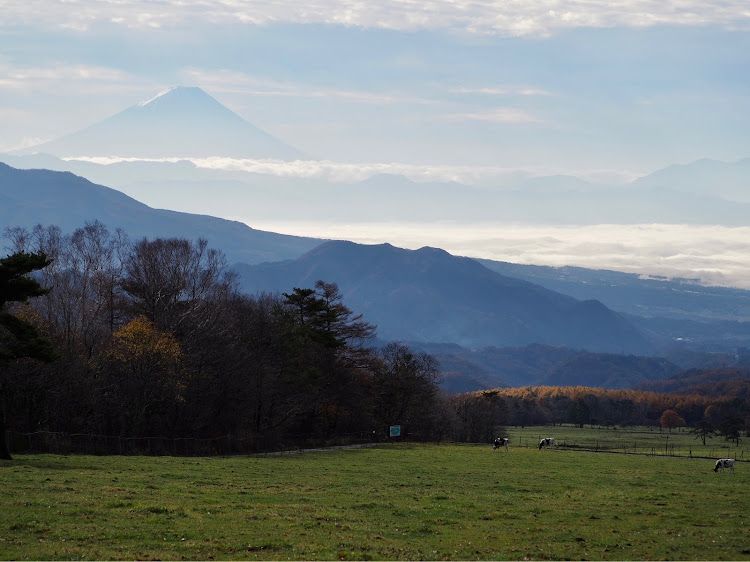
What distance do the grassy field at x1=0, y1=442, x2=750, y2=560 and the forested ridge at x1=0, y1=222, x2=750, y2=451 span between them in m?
12.5

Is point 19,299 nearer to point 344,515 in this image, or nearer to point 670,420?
point 344,515

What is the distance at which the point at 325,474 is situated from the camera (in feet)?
136

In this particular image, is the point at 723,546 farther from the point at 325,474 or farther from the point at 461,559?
the point at 325,474

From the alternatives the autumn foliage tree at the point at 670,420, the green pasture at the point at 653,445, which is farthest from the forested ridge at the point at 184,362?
the autumn foliage tree at the point at 670,420

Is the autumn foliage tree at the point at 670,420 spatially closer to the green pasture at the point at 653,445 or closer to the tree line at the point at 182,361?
the green pasture at the point at 653,445

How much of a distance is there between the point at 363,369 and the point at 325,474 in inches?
2204

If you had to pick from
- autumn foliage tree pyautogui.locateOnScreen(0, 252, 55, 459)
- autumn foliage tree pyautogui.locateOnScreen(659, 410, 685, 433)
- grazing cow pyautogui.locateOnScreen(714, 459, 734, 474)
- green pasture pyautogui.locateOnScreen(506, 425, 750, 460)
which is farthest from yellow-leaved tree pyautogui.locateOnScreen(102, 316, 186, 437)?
autumn foliage tree pyautogui.locateOnScreen(659, 410, 685, 433)

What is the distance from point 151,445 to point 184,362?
699 centimetres

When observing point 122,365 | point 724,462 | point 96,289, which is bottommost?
point 724,462

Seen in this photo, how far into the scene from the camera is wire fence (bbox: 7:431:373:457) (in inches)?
1859

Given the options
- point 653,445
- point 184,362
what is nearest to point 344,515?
point 184,362

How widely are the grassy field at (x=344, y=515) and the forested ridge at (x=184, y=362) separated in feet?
41.1

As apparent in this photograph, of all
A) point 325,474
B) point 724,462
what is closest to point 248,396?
point 325,474

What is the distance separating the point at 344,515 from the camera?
83.0 ft
